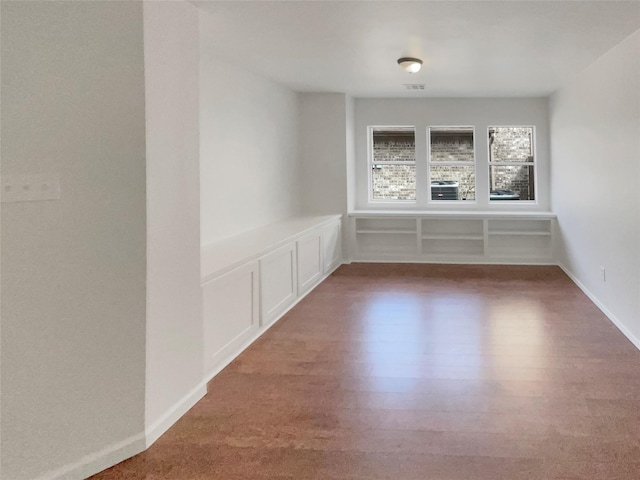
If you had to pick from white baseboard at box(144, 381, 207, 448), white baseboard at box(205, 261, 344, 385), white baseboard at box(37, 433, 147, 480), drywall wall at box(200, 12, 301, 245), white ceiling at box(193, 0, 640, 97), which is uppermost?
white ceiling at box(193, 0, 640, 97)

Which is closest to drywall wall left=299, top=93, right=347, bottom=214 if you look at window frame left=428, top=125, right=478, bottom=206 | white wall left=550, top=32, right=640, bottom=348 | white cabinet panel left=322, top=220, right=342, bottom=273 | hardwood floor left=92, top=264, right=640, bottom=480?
white cabinet panel left=322, top=220, right=342, bottom=273

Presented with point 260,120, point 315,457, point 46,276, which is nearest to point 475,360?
point 315,457

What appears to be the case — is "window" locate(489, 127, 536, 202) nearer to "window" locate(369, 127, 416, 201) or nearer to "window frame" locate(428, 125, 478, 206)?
"window frame" locate(428, 125, 478, 206)

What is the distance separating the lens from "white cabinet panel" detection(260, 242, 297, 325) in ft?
12.4

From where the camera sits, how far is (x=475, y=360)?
10.4 feet

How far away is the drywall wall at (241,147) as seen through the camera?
12.9ft

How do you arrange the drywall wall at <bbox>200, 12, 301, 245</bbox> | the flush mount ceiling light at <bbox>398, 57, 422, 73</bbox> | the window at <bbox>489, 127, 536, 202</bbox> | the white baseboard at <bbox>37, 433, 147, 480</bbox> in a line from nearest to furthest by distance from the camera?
the white baseboard at <bbox>37, 433, 147, 480</bbox> < the drywall wall at <bbox>200, 12, 301, 245</bbox> < the flush mount ceiling light at <bbox>398, 57, 422, 73</bbox> < the window at <bbox>489, 127, 536, 202</bbox>

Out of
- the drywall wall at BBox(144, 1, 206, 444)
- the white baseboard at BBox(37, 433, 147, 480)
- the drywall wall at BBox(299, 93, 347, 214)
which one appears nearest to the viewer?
the white baseboard at BBox(37, 433, 147, 480)

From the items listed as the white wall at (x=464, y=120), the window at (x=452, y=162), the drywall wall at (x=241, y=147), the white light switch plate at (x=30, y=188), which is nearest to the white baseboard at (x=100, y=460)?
the white light switch plate at (x=30, y=188)

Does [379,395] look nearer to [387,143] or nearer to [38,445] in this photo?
[38,445]

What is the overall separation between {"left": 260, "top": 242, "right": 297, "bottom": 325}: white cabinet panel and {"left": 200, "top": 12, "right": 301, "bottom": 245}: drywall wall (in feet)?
1.84

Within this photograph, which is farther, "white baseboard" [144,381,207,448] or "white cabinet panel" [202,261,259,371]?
"white cabinet panel" [202,261,259,371]

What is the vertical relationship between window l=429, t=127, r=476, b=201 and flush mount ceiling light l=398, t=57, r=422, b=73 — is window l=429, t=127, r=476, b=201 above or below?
below

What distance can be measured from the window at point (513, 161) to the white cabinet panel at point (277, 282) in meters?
3.81
